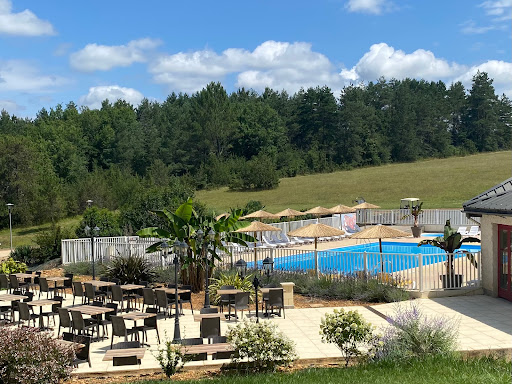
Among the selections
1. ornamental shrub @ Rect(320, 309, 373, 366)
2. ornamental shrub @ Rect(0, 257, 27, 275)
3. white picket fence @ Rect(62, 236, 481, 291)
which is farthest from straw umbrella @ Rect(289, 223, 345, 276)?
ornamental shrub @ Rect(320, 309, 373, 366)

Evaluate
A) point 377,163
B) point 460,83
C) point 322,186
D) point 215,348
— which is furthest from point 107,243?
point 460,83

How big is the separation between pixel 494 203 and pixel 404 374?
28.9ft

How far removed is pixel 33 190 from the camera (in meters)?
60.6

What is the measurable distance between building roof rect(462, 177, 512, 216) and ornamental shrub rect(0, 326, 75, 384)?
1108 centimetres

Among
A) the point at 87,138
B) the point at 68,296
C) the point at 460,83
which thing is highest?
the point at 460,83

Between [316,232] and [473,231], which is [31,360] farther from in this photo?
[473,231]

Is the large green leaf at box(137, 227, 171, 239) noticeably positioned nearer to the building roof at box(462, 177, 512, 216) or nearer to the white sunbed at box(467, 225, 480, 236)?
the building roof at box(462, 177, 512, 216)

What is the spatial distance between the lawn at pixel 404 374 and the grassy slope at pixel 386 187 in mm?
44087

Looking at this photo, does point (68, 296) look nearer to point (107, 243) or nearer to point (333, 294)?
point (107, 243)

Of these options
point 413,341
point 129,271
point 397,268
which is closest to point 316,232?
point 397,268

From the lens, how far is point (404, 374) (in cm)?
862

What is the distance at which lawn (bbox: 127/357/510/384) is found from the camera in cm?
814

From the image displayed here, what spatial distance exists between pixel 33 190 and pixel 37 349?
181 ft

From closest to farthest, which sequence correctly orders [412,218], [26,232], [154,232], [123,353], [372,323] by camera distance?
[123,353] → [372,323] → [154,232] → [412,218] → [26,232]
